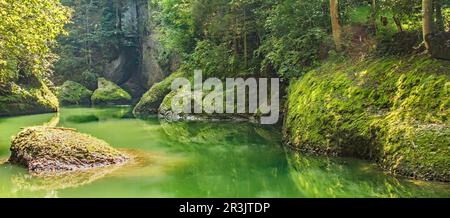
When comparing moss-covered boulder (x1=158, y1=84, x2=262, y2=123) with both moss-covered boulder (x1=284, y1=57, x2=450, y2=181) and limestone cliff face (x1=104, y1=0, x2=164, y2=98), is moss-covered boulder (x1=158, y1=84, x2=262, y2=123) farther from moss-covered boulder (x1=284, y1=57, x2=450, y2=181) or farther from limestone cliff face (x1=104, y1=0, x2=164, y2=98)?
limestone cliff face (x1=104, y1=0, x2=164, y2=98)

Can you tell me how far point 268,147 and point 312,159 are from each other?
2466mm

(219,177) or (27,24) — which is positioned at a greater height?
(27,24)

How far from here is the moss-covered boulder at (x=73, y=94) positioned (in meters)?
41.6

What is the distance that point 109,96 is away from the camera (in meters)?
41.4

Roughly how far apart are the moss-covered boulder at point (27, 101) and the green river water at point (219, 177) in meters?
13.8

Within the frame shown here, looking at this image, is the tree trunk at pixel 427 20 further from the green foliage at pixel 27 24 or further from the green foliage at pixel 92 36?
the green foliage at pixel 92 36

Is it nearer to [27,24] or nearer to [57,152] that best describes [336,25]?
[27,24]

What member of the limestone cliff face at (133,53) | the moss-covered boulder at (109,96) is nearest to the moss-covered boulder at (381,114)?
the moss-covered boulder at (109,96)

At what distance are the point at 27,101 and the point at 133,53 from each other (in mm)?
22724

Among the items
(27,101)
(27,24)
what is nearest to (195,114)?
(27,101)

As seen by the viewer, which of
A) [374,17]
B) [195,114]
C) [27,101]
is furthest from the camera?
[27,101]

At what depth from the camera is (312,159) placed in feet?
40.1

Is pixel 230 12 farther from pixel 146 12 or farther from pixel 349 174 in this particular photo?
pixel 146 12

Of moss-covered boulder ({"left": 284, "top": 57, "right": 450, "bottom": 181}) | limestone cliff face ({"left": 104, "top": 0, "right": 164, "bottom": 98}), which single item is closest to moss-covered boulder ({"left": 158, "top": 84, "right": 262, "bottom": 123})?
moss-covered boulder ({"left": 284, "top": 57, "right": 450, "bottom": 181})
